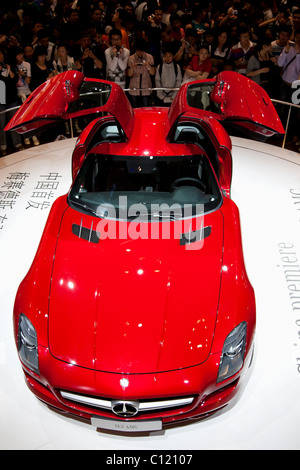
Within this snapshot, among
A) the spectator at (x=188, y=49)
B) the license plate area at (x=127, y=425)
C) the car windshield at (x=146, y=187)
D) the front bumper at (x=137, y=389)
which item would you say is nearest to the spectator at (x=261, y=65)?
the spectator at (x=188, y=49)

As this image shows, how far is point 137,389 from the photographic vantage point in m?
2.56

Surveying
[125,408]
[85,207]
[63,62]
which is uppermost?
[63,62]

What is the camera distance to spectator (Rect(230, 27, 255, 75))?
7090mm

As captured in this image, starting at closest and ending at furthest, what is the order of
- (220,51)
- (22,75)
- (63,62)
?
(22,75) → (63,62) → (220,51)

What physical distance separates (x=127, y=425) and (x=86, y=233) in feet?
4.45

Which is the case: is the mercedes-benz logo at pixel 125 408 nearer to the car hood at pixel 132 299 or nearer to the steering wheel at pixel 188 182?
the car hood at pixel 132 299

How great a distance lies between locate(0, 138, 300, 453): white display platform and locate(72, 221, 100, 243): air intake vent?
97 cm

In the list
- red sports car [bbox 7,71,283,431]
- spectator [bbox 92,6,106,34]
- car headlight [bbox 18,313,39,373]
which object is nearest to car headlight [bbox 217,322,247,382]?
red sports car [bbox 7,71,283,431]

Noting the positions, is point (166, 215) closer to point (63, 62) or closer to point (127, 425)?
point (127, 425)

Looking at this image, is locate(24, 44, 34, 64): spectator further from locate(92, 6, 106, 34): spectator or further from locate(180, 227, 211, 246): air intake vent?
locate(180, 227, 211, 246): air intake vent

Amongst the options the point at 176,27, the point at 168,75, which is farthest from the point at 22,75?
the point at 176,27

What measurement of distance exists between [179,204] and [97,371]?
1435mm

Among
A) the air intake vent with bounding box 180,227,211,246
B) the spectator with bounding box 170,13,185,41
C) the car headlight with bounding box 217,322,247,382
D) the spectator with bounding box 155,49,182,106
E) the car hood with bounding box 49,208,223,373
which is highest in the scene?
the spectator with bounding box 170,13,185,41

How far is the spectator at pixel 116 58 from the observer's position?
6766mm
